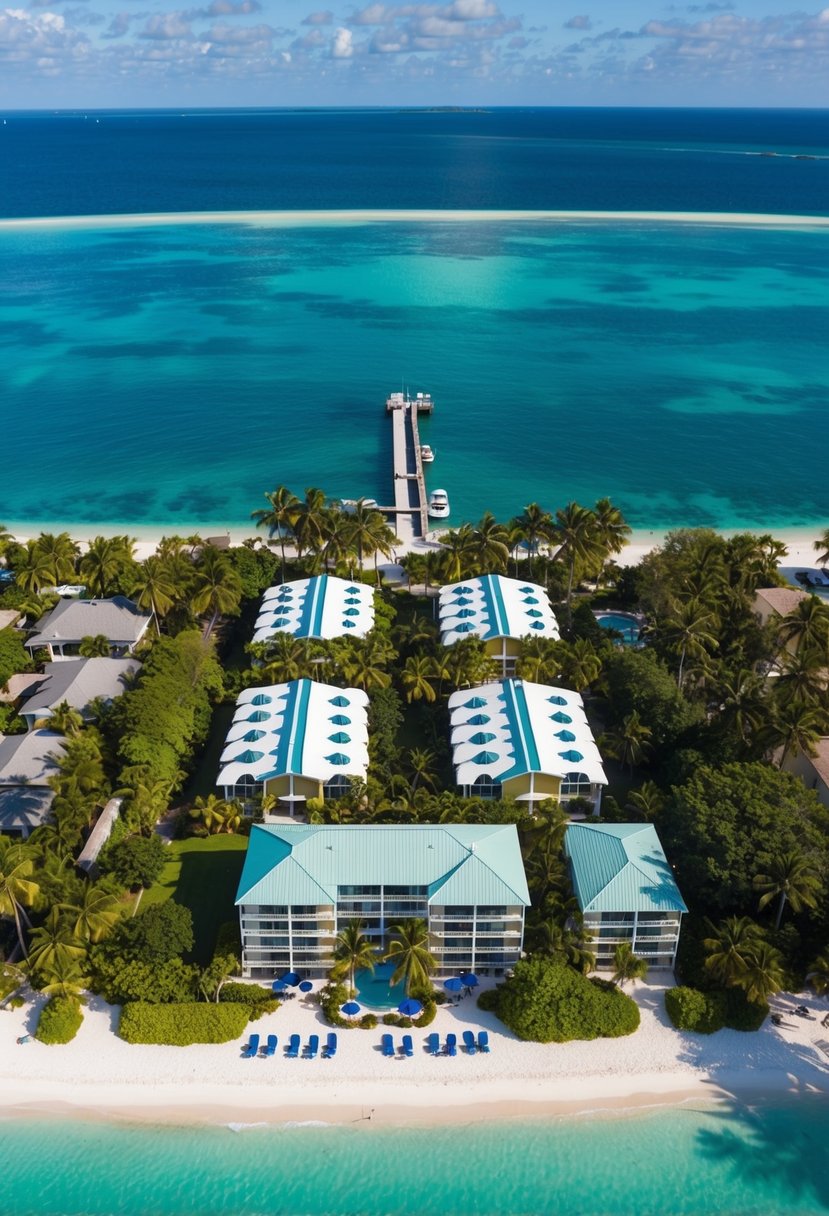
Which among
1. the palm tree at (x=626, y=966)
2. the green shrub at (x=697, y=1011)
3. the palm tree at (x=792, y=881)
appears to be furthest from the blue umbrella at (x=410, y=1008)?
the palm tree at (x=792, y=881)

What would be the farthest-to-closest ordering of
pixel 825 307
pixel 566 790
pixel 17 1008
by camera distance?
pixel 825 307, pixel 566 790, pixel 17 1008

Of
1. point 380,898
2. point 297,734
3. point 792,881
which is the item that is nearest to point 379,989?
point 380,898

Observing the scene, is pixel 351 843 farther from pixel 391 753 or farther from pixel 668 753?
pixel 668 753

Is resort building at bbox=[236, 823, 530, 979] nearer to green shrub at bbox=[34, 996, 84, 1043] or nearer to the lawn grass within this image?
the lawn grass

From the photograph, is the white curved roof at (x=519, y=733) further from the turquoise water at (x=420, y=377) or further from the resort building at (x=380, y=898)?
the turquoise water at (x=420, y=377)

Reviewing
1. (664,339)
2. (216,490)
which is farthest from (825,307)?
(216,490)

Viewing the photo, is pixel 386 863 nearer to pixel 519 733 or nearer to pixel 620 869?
pixel 620 869

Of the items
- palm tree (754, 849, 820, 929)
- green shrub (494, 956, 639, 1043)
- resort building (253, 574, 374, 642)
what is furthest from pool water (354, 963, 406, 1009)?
resort building (253, 574, 374, 642)
